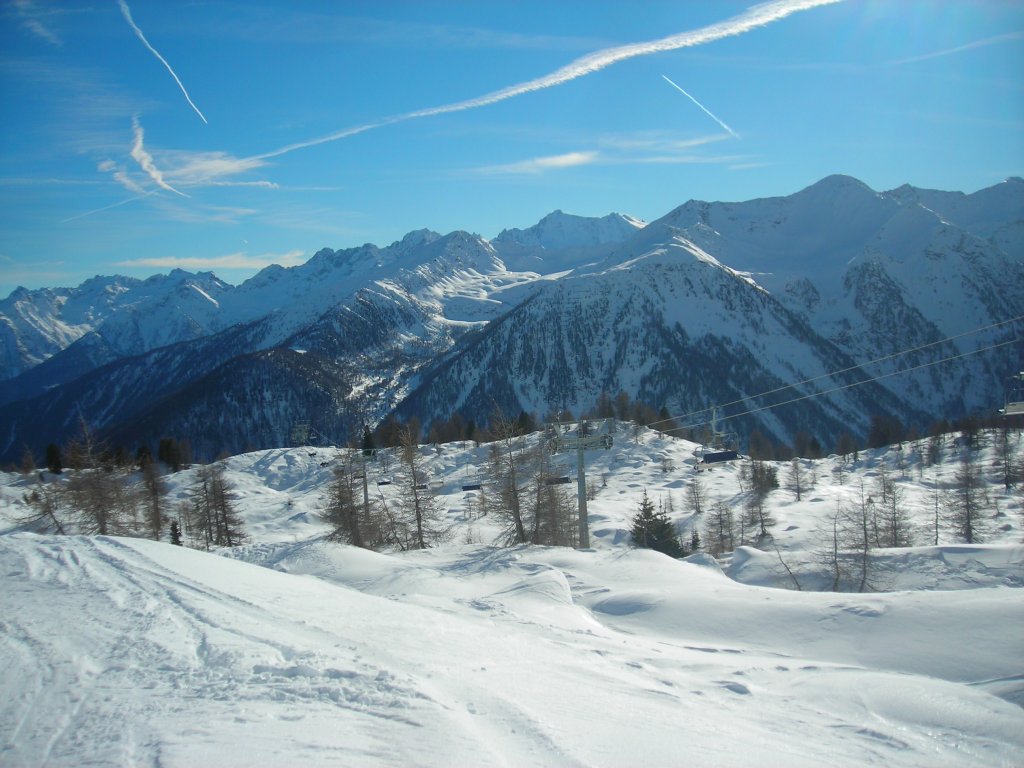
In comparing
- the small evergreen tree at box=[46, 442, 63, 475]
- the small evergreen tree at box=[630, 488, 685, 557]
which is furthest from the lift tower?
the small evergreen tree at box=[46, 442, 63, 475]

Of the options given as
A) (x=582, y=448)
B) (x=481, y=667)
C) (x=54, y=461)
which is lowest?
(x=54, y=461)

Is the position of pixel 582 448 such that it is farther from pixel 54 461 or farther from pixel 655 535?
pixel 54 461

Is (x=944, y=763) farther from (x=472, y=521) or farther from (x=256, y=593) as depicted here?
(x=472, y=521)

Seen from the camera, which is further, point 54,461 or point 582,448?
point 54,461

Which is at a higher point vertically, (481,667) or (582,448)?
(582,448)

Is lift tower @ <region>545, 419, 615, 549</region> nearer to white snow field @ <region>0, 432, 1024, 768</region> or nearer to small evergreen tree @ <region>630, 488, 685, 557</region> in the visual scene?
small evergreen tree @ <region>630, 488, 685, 557</region>

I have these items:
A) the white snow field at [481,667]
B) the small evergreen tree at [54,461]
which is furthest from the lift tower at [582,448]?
the small evergreen tree at [54,461]

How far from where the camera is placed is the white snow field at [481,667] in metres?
7.07

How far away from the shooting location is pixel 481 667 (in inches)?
386

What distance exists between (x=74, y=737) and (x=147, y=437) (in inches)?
6745

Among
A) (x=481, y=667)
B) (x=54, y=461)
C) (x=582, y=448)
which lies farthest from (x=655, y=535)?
(x=54, y=461)

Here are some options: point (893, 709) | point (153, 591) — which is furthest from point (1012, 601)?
point (153, 591)

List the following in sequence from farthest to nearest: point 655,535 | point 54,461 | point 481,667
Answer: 1. point 54,461
2. point 655,535
3. point 481,667

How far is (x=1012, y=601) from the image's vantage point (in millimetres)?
12070
